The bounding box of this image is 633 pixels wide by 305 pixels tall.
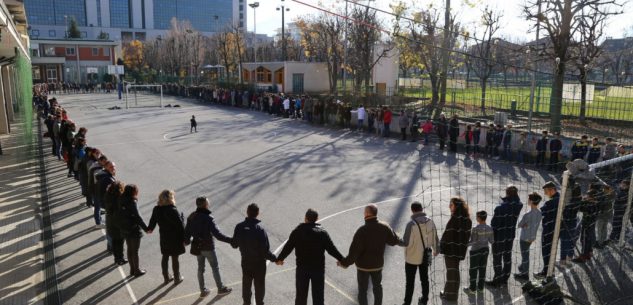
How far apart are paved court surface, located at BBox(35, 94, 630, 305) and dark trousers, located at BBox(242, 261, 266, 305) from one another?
1.64ft

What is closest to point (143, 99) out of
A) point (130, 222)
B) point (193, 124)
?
point (193, 124)

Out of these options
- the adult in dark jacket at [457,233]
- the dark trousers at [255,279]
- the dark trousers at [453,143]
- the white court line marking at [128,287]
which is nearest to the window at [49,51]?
the dark trousers at [453,143]

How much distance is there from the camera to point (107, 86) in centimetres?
5994

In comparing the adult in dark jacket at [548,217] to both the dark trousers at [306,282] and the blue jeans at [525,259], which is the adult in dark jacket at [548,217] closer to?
the blue jeans at [525,259]

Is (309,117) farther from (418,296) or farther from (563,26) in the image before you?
(418,296)

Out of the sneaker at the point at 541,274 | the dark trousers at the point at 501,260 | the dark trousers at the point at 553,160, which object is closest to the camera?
the dark trousers at the point at 501,260

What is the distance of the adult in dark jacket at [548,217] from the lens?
310 inches

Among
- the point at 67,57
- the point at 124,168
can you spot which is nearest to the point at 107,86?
the point at 67,57

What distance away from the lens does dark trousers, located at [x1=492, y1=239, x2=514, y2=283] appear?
303 inches

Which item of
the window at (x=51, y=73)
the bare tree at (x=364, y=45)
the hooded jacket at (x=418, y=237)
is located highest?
the bare tree at (x=364, y=45)

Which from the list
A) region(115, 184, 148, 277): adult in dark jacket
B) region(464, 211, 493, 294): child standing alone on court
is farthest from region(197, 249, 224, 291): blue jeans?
region(464, 211, 493, 294): child standing alone on court

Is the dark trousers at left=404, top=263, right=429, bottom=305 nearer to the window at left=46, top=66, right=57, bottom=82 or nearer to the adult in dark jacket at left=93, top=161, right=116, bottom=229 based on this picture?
A: the adult in dark jacket at left=93, top=161, right=116, bottom=229

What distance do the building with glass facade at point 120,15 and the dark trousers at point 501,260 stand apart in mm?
93233

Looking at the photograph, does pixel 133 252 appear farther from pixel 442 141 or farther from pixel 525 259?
pixel 442 141
